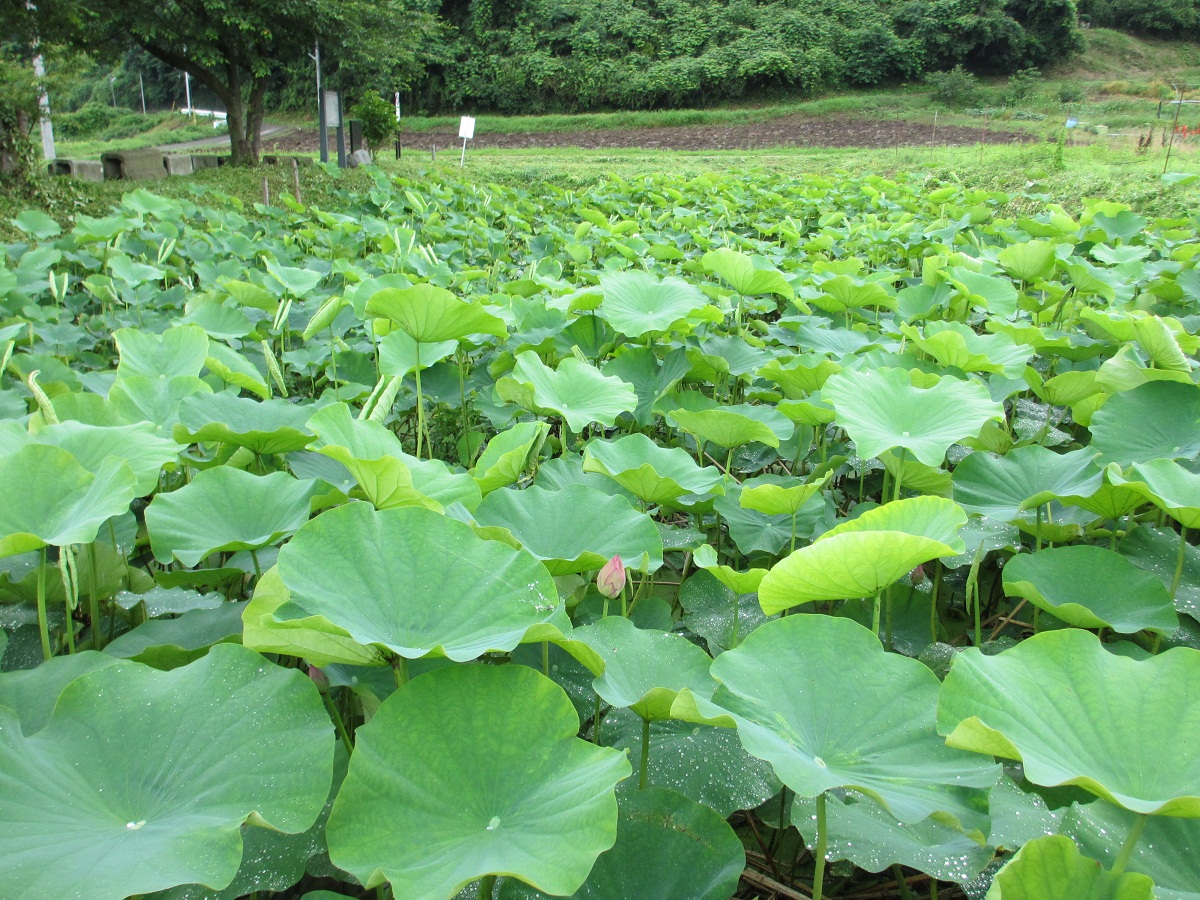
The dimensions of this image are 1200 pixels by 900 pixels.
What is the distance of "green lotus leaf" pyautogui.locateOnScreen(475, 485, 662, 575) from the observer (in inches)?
35.2

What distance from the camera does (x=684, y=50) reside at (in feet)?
82.1

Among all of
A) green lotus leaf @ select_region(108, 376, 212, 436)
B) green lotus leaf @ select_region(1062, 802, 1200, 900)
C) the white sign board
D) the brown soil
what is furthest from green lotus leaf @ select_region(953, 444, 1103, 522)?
the brown soil

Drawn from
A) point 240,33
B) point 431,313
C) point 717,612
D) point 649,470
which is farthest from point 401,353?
point 240,33

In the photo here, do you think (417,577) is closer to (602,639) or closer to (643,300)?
(602,639)

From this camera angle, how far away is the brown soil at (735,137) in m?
13.6

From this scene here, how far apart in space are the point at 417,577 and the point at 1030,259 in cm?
212

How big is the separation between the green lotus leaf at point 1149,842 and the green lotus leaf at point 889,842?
71 millimetres

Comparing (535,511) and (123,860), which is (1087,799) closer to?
(535,511)

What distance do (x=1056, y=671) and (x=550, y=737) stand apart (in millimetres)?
363

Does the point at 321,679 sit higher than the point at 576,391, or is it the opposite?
the point at 576,391

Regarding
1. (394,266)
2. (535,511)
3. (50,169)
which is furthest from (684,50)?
(535,511)

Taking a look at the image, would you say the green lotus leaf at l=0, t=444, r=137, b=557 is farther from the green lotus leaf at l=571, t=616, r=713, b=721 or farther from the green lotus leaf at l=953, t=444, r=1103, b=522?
the green lotus leaf at l=953, t=444, r=1103, b=522

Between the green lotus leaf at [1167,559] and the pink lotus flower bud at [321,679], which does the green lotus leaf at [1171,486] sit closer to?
the green lotus leaf at [1167,559]

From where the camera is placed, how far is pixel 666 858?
599 mm
